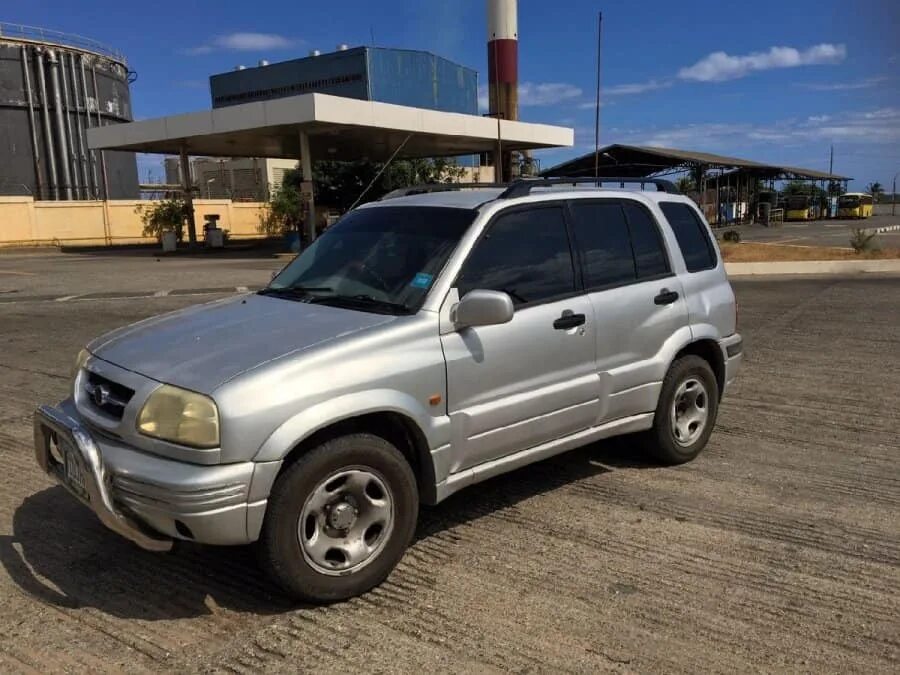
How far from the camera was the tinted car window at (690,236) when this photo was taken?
5.11m

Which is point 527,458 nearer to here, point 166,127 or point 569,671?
point 569,671

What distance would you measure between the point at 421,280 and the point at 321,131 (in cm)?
2401

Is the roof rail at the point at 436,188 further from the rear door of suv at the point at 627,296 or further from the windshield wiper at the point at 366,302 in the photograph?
the windshield wiper at the point at 366,302

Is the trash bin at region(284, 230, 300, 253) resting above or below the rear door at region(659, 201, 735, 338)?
below

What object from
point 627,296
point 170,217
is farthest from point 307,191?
point 627,296

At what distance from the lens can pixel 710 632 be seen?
3.09 meters

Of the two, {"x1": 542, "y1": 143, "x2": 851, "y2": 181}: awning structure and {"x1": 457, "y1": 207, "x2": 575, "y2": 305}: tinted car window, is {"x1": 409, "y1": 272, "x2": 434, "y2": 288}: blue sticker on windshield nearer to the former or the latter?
{"x1": 457, "y1": 207, "x2": 575, "y2": 305}: tinted car window

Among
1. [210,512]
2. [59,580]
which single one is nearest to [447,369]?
[210,512]

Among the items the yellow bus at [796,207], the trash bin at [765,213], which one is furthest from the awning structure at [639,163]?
the yellow bus at [796,207]

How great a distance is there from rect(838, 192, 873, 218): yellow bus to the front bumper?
70192 mm

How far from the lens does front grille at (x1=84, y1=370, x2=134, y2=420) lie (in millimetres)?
3248

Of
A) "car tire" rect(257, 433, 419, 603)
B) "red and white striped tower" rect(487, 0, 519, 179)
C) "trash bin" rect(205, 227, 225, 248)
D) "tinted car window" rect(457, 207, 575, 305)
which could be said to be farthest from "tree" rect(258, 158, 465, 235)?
"car tire" rect(257, 433, 419, 603)

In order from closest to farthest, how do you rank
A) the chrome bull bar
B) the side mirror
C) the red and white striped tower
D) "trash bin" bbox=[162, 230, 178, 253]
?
1. the chrome bull bar
2. the side mirror
3. "trash bin" bbox=[162, 230, 178, 253]
4. the red and white striped tower

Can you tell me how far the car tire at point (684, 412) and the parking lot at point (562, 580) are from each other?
0.14m
